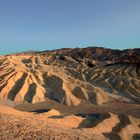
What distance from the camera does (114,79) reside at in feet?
109

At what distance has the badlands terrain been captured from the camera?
413 inches

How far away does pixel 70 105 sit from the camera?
22.6 metres

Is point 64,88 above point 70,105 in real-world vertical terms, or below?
above

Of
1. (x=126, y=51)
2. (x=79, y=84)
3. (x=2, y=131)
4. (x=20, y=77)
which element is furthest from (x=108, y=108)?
(x=126, y=51)

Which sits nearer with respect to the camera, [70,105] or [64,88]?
[70,105]

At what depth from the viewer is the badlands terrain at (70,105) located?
10.5 meters

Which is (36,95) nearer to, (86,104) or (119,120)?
(86,104)

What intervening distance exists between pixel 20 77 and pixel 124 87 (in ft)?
27.6

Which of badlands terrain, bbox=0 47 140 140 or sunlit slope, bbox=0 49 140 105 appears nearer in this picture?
badlands terrain, bbox=0 47 140 140

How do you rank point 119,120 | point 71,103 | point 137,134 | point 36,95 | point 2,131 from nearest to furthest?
point 2,131 < point 137,134 < point 119,120 < point 71,103 < point 36,95

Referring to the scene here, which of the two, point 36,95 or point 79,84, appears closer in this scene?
point 36,95

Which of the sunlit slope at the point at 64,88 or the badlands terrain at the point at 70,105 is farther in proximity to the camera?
the sunlit slope at the point at 64,88

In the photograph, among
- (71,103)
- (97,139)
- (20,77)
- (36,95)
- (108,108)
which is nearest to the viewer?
(97,139)

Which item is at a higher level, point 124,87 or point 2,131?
point 2,131
